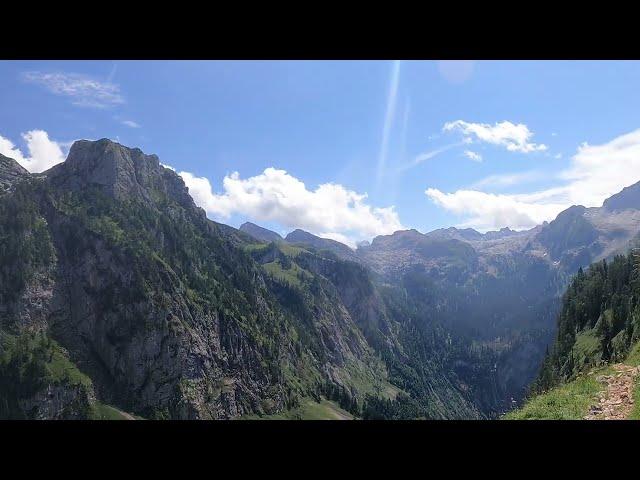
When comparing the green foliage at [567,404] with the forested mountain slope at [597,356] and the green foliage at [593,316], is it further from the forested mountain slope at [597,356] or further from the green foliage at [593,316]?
the green foliage at [593,316]

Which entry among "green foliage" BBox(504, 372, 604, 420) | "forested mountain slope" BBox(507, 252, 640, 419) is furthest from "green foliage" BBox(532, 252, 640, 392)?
"green foliage" BBox(504, 372, 604, 420)

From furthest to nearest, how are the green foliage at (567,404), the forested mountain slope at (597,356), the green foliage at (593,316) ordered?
the green foliage at (593,316) → the forested mountain slope at (597,356) → the green foliage at (567,404)

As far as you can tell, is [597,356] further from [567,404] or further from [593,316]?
[567,404]

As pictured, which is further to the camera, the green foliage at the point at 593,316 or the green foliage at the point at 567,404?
the green foliage at the point at 593,316

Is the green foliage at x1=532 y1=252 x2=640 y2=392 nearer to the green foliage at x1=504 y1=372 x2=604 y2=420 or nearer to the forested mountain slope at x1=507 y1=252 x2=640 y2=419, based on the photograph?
the forested mountain slope at x1=507 y1=252 x2=640 y2=419

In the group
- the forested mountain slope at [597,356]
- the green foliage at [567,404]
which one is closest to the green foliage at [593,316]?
the forested mountain slope at [597,356]

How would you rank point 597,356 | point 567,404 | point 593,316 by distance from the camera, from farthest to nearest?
1. point 593,316
2. point 597,356
3. point 567,404

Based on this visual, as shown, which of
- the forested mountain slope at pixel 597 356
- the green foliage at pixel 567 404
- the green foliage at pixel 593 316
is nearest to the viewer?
the green foliage at pixel 567 404

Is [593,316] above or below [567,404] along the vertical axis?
below

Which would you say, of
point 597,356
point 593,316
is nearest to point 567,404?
point 597,356

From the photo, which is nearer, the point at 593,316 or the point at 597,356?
the point at 597,356
